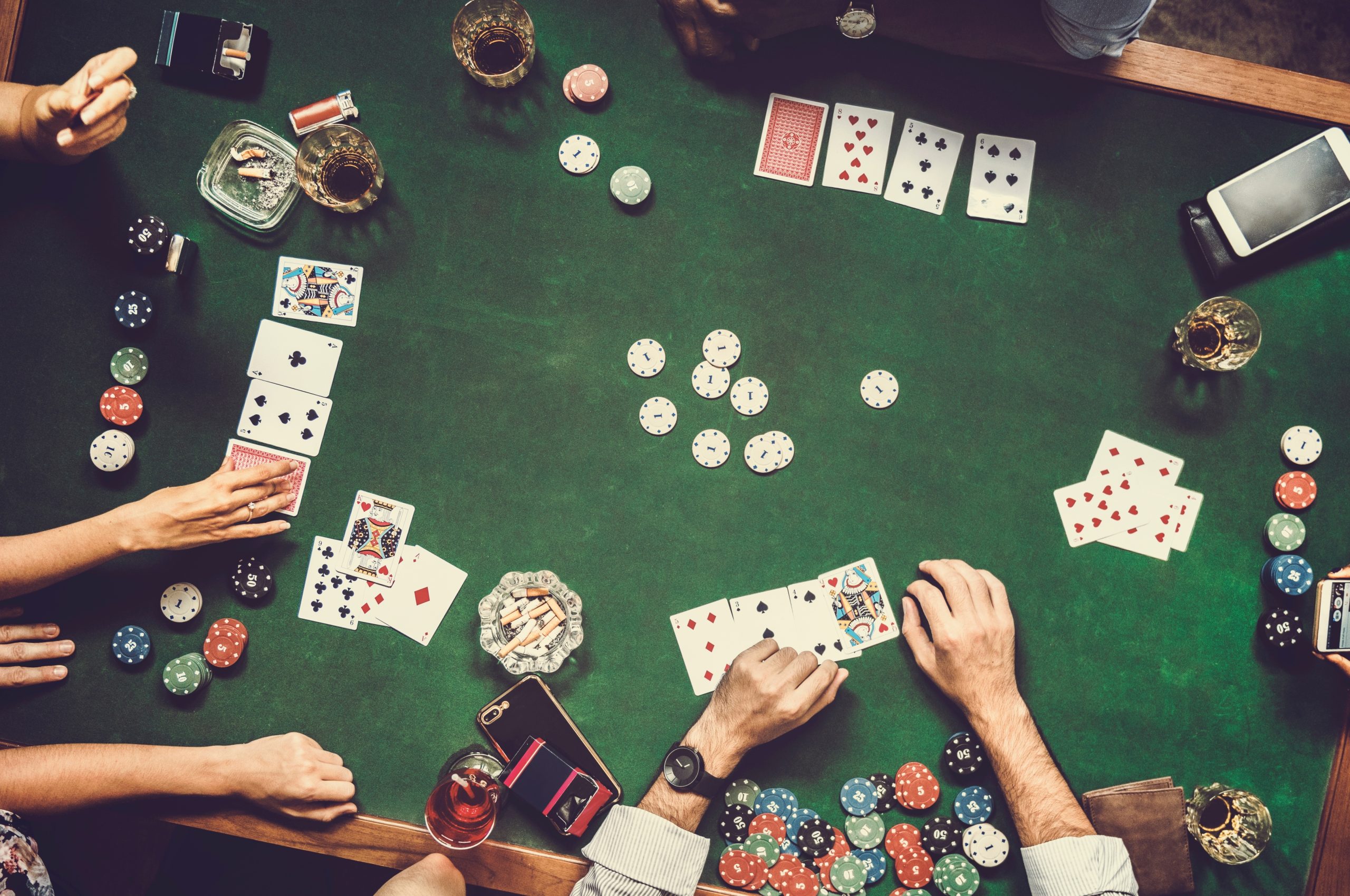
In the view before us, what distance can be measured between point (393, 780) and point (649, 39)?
2.75 m

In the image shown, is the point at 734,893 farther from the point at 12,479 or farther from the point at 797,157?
the point at 12,479

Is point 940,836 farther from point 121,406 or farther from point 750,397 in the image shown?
point 121,406

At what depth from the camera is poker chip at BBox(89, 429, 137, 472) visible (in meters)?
2.80

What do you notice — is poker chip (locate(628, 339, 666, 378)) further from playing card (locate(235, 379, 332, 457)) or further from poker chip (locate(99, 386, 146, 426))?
poker chip (locate(99, 386, 146, 426))

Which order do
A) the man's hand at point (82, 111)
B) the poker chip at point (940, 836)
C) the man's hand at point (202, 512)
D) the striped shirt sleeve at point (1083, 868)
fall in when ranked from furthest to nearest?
the poker chip at point (940, 836) < the man's hand at point (202, 512) < the striped shirt sleeve at point (1083, 868) < the man's hand at point (82, 111)

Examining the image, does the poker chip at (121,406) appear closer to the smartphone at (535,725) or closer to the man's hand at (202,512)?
the man's hand at (202,512)

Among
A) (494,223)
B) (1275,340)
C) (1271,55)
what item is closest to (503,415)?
(494,223)

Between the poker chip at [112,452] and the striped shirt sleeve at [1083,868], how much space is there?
11.1ft

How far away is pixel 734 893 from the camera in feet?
8.83

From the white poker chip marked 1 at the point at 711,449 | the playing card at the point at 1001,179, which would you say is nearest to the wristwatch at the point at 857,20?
the playing card at the point at 1001,179

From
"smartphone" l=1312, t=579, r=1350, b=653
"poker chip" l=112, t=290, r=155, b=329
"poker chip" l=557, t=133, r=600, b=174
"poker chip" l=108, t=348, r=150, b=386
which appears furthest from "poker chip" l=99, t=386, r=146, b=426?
"smartphone" l=1312, t=579, r=1350, b=653

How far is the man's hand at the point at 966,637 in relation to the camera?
8.80ft

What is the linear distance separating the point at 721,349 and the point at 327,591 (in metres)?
1.63

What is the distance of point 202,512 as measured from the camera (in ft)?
8.66
